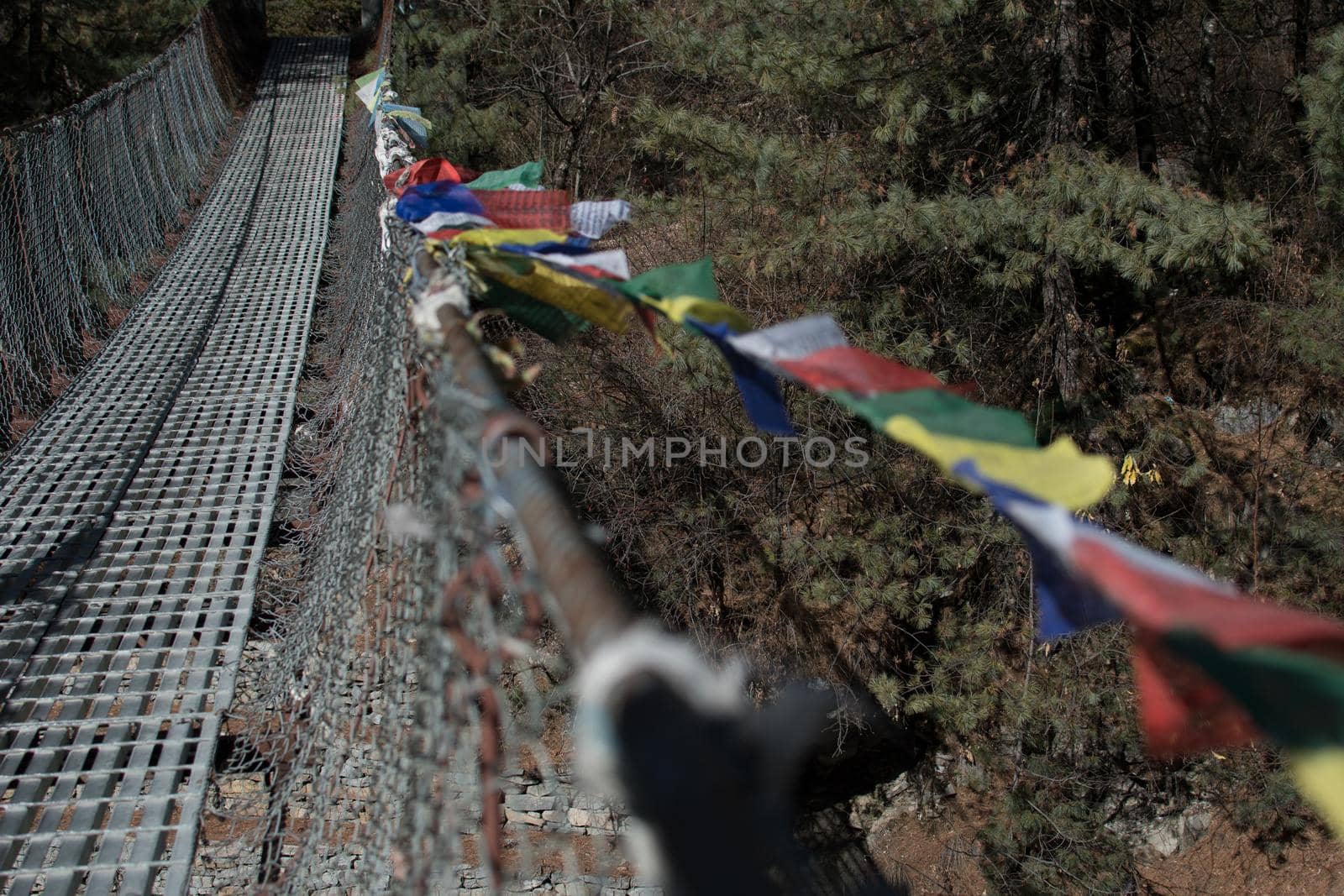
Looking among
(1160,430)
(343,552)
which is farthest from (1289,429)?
(343,552)

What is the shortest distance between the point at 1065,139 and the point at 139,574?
5345mm

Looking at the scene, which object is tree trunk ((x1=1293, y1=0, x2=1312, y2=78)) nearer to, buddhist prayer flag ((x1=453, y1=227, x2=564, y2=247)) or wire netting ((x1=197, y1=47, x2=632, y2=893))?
wire netting ((x1=197, y1=47, x2=632, y2=893))

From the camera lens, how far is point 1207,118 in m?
7.06

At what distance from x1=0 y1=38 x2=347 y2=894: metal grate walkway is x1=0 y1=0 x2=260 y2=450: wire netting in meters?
0.29

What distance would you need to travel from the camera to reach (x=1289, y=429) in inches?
270

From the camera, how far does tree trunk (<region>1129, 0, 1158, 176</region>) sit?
6067mm

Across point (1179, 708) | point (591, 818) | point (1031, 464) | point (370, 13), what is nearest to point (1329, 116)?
point (1031, 464)

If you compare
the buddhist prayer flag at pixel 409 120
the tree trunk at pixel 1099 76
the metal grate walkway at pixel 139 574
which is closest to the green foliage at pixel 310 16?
the buddhist prayer flag at pixel 409 120

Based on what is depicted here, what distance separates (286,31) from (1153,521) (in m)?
22.4

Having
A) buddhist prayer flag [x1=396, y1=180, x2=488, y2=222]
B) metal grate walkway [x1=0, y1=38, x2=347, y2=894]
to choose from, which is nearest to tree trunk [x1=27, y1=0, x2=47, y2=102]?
metal grate walkway [x1=0, y1=38, x2=347, y2=894]

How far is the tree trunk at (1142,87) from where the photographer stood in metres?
6.07

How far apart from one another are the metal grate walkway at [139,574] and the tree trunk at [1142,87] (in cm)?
563

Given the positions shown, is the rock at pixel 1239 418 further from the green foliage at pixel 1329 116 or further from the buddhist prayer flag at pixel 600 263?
the buddhist prayer flag at pixel 600 263

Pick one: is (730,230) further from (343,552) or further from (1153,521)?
(343,552)
